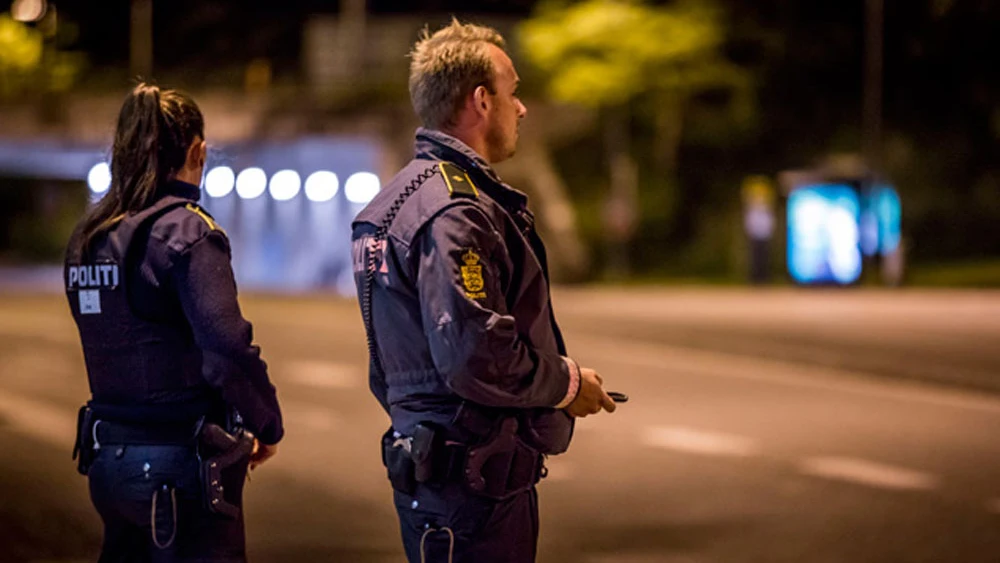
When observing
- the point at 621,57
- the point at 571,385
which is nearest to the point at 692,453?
the point at 571,385

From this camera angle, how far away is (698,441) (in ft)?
36.3

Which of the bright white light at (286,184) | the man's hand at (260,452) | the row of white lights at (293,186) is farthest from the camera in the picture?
the bright white light at (286,184)

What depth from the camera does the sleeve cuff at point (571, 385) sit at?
136 inches

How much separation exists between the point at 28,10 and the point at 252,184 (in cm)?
1896

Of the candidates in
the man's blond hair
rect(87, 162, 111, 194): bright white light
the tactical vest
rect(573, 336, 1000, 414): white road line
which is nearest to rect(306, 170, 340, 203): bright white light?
rect(573, 336, 1000, 414): white road line

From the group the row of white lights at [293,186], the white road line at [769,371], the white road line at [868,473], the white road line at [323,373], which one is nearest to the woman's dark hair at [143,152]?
the white road line at [868,473]

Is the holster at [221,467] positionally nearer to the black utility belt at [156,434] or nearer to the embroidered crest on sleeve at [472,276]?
the black utility belt at [156,434]

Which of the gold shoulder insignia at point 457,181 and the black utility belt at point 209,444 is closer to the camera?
the gold shoulder insignia at point 457,181

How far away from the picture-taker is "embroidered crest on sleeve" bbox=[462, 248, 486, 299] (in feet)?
10.8

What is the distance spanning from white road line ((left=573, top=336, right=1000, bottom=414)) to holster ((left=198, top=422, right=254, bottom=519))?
1010 centimetres

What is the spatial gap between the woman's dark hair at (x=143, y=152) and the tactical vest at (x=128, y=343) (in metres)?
0.05

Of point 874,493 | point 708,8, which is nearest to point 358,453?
point 874,493

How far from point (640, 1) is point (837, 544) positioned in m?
32.6

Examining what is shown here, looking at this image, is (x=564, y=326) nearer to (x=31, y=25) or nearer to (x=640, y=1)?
(x=640, y=1)
